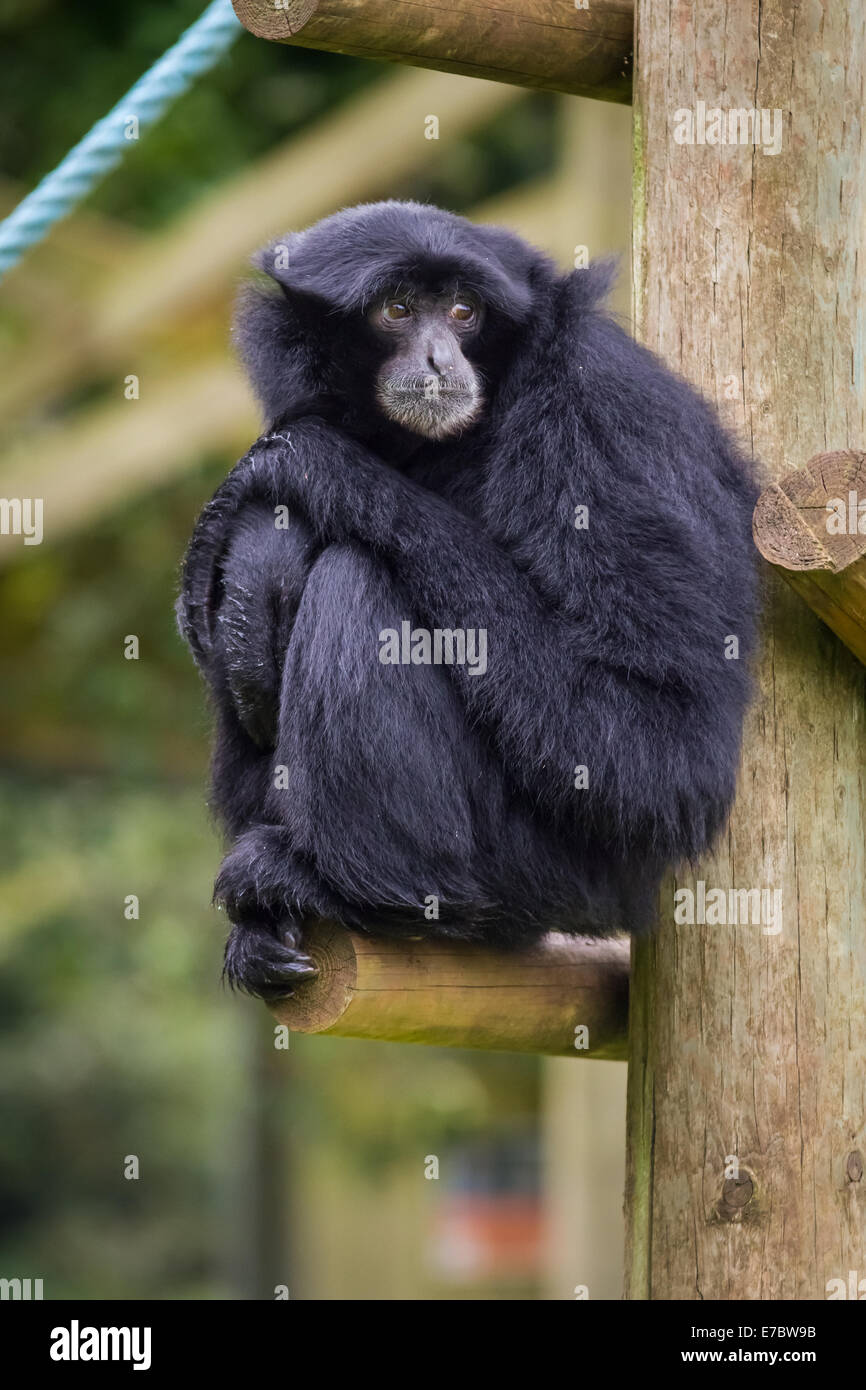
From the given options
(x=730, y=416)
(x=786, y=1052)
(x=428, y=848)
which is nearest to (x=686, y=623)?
(x=730, y=416)

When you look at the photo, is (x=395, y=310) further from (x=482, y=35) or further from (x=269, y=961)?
(x=269, y=961)

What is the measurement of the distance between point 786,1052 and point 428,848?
0.97 meters

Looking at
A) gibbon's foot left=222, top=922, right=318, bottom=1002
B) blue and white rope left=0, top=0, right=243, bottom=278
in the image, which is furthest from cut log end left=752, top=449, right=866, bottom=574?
blue and white rope left=0, top=0, right=243, bottom=278

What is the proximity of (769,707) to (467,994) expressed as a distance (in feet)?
3.39

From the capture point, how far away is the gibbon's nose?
3979 mm

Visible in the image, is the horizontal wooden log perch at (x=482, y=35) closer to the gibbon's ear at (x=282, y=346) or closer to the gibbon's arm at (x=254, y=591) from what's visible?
the gibbon's ear at (x=282, y=346)

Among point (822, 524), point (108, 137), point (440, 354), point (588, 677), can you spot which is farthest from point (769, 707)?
point (108, 137)

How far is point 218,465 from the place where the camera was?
969 cm

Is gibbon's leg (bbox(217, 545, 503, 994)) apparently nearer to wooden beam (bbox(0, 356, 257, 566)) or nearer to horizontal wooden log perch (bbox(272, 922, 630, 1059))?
horizontal wooden log perch (bbox(272, 922, 630, 1059))

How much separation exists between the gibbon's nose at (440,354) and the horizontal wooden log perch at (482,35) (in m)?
0.67

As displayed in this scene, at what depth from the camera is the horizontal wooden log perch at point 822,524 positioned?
11.1 ft

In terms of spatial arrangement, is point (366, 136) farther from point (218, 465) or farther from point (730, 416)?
point (730, 416)

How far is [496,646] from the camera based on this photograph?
3.71 metres

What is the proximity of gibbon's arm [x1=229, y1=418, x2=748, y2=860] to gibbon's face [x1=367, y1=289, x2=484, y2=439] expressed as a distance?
0.31 meters
